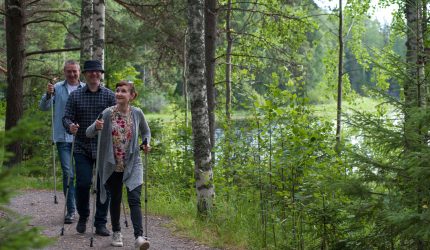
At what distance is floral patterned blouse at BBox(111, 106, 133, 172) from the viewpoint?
22.2 ft

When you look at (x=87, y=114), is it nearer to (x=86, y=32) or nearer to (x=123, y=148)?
(x=123, y=148)

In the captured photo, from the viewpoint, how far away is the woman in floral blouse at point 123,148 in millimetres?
6684

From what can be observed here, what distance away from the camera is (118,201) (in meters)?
7.07

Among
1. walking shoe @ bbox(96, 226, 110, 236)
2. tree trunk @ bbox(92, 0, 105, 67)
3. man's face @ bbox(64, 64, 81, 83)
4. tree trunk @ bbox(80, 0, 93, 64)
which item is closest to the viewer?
walking shoe @ bbox(96, 226, 110, 236)

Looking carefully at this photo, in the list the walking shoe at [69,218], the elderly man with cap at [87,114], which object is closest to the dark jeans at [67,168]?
the walking shoe at [69,218]

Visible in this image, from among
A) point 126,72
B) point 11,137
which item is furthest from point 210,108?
point 11,137

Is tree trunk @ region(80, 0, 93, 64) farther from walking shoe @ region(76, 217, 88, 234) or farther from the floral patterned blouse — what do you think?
the floral patterned blouse

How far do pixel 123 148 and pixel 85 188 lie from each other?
116 centimetres

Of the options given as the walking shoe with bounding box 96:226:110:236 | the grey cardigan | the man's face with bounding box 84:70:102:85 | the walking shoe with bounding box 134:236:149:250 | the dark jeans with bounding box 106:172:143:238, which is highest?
the man's face with bounding box 84:70:102:85

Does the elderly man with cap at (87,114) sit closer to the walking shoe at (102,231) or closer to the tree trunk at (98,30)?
the walking shoe at (102,231)

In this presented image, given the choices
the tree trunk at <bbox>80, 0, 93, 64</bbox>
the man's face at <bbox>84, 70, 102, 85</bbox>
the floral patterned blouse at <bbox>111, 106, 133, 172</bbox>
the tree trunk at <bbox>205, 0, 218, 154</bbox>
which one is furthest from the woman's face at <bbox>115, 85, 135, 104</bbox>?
the tree trunk at <bbox>205, 0, 218, 154</bbox>

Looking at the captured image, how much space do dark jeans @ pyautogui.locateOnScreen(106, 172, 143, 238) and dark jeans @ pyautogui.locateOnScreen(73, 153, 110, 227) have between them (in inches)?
17.5

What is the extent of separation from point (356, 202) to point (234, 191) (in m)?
3.49

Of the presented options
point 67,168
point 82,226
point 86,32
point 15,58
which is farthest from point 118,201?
point 15,58
